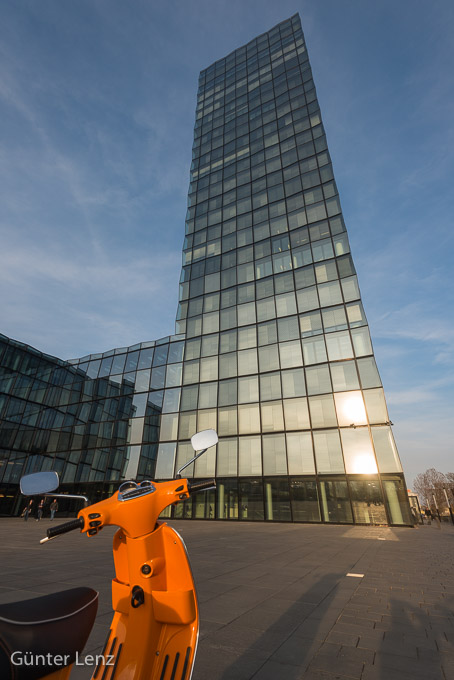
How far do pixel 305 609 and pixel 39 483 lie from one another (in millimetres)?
3831

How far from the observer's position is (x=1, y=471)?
79.9 feet

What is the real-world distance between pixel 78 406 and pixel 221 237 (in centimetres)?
2056

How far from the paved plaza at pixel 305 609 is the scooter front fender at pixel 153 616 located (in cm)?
119

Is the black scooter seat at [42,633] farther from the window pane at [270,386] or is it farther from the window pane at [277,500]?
the window pane at [270,386]

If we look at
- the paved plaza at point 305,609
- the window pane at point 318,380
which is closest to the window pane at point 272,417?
the window pane at point 318,380

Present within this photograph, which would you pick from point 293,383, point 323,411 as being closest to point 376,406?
point 323,411

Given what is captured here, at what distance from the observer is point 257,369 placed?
22.5m

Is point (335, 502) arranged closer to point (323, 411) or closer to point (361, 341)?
point (323, 411)

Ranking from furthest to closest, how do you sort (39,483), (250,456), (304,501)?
1. (250,456)
2. (304,501)
3. (39,483)

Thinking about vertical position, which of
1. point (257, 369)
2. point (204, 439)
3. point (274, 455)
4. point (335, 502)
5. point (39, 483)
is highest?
point (257, 369)

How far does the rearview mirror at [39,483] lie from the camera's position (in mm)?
2102

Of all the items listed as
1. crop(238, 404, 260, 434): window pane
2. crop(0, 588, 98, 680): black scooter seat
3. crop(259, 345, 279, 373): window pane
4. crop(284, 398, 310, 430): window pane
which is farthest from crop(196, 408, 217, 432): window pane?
crop(0, 588, 98, 680): black scooter seat

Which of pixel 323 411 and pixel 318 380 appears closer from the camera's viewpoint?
pixel 323 411

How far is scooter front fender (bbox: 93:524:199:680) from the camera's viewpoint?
1717mm
